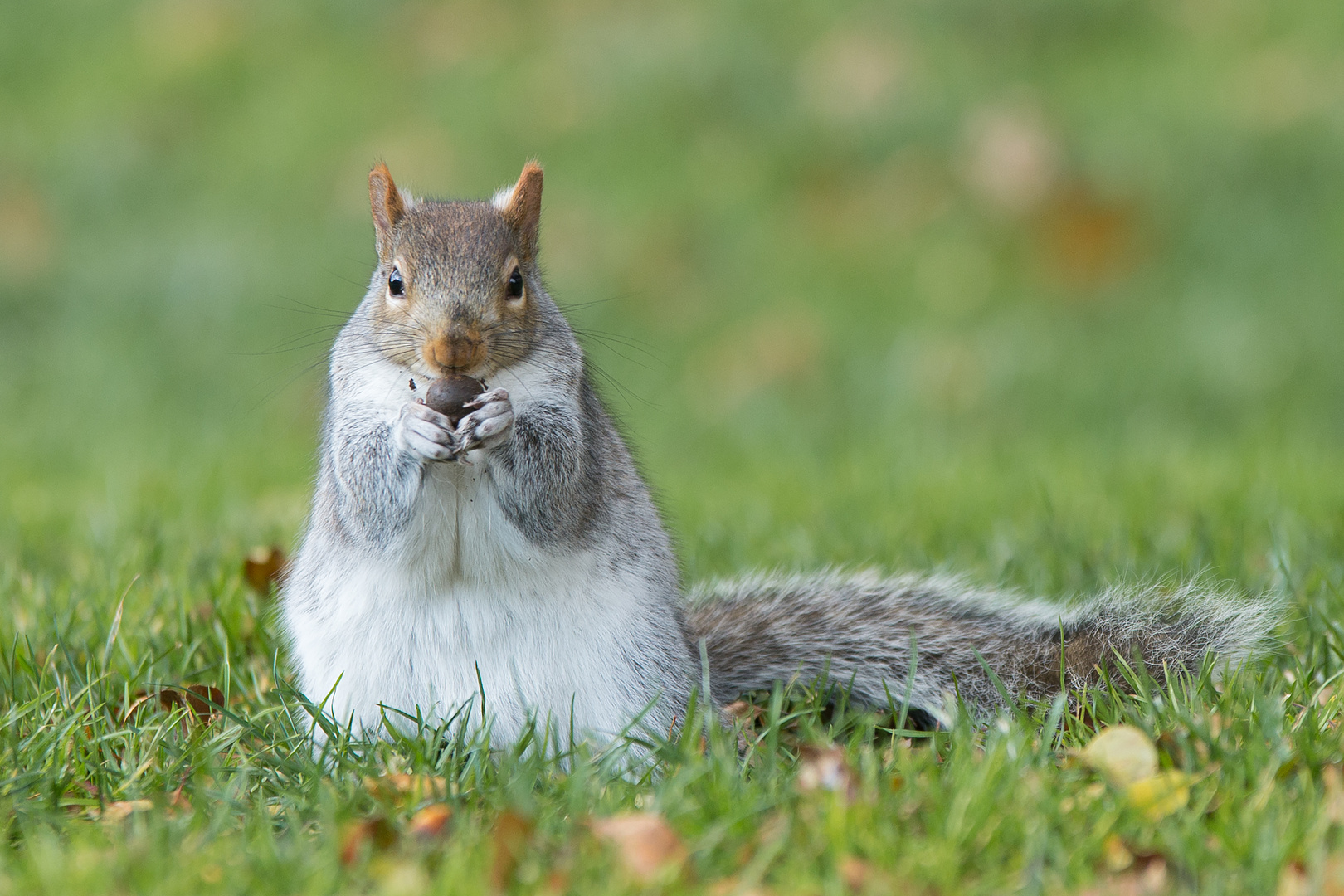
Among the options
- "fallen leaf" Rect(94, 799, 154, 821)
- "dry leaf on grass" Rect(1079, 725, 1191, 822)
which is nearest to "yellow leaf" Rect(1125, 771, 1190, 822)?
"dry leaf on grass" Rect(1079, 725, 1191, 822)

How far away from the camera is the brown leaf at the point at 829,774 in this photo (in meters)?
1.67

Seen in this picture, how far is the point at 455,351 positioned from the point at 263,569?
105 centimetres

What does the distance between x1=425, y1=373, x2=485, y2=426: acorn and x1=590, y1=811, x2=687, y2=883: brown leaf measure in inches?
24.5

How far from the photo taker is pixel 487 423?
1.87 m

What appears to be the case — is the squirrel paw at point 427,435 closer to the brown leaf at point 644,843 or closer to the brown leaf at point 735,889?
the brown leaf at point 644,843

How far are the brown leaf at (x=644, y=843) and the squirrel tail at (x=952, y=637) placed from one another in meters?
0.56

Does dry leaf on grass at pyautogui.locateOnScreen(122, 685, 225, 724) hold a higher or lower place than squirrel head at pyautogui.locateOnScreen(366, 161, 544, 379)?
lower

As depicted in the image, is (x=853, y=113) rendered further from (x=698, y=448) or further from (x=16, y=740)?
(x=16, y=740)

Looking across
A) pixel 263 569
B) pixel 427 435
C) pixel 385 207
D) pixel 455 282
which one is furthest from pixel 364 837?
pixel 263 569

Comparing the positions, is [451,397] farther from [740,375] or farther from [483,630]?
[740,375]

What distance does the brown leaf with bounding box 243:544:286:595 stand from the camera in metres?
2.76

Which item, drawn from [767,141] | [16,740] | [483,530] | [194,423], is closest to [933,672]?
[483,530]

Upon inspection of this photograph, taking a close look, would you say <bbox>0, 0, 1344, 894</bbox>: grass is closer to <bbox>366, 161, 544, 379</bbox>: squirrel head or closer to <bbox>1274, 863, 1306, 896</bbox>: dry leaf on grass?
<bbox>1274, 863, 1306, 896</bbox>: dry leaf on grass

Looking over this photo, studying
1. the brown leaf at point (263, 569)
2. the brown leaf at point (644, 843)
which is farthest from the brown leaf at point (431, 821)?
the brown leaf at point (263, 569)
